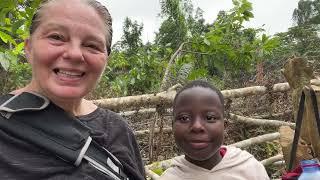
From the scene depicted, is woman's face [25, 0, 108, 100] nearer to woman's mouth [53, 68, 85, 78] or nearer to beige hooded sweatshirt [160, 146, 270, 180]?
woman's mouth [53, 68, 85, 78]

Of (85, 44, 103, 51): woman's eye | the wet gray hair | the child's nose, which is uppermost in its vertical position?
the wet gray hair

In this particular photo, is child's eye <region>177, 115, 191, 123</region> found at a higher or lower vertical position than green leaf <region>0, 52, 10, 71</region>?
lower

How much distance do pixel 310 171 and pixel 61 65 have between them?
104cm

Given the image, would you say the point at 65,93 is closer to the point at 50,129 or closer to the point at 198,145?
the point at 50,129

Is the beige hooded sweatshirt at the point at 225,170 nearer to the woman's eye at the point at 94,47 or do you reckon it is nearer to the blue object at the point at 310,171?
the blue object at the point at 310,171

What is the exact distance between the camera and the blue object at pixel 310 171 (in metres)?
1.56

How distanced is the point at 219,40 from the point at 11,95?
3934 mm

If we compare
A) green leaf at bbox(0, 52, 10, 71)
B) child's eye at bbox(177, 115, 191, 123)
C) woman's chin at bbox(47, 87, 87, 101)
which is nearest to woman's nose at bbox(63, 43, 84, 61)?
woman's chin at bbox(47, 87, 87, 101)

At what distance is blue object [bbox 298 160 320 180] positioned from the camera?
5.10 ft

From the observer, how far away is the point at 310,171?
5.16 feet

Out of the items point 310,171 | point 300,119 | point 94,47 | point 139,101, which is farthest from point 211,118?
point 139,101

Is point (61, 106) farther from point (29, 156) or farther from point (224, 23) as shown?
point (224, 23)

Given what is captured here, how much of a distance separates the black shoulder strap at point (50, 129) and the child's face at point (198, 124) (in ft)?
1.63

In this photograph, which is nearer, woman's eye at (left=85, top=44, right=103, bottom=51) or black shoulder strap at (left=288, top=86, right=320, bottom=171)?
woman's eye at (left=85, top=44, right=103, bottom=51)
